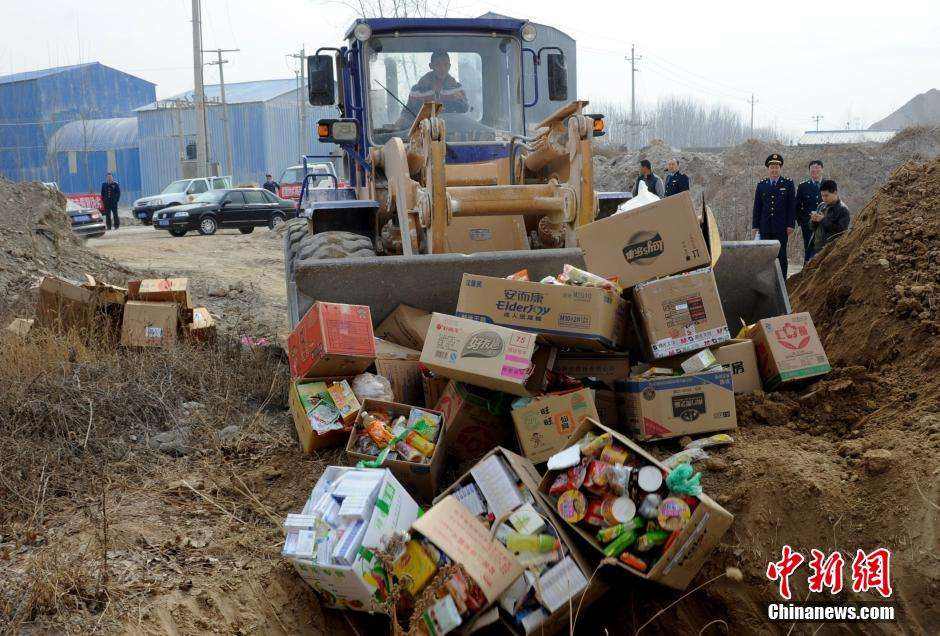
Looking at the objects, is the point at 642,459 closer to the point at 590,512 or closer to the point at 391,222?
the point at 590,512

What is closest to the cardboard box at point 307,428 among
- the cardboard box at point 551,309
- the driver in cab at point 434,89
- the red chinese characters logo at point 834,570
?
the cardboard box at point 551,309

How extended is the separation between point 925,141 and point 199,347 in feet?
71.4

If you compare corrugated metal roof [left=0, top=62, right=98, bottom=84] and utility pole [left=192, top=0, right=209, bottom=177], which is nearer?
utility pole [left=192, top=0, right=209, bottom=177]

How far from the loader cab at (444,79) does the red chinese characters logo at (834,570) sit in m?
4.30

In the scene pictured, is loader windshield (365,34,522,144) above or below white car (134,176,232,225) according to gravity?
above

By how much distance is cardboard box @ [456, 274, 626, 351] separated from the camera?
448 cm

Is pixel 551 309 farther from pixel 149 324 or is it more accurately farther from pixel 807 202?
pixel 807 202

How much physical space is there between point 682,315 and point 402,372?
173 cm

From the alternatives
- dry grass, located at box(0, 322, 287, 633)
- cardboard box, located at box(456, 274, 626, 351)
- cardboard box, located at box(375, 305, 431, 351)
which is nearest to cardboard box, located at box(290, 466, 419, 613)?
dry grass, located at box(0, 322, 287, 633)

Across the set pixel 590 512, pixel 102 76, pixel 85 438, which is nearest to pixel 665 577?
pixel 590 512

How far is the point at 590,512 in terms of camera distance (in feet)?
11.1

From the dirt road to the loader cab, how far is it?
264cm
